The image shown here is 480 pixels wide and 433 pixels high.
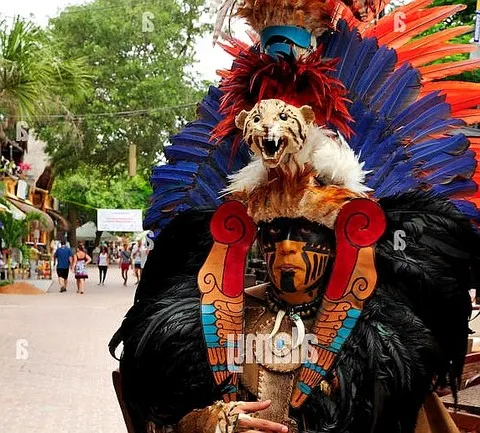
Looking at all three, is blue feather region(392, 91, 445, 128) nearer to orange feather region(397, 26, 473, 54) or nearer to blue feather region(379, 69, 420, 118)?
blue feather region(379, 69, 420, 118)

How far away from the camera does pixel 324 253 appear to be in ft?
7.47

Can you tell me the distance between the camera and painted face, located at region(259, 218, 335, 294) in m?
2.24

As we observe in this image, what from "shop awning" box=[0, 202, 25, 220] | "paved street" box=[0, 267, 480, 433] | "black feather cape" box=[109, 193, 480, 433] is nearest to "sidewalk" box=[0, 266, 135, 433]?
"paved street" box=[0, 267, 480, 433]

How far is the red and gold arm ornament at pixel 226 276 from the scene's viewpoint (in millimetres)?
2318

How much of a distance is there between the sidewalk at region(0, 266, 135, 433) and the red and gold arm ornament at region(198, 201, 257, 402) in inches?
145

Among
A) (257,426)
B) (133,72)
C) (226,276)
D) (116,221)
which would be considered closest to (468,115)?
(226,276)

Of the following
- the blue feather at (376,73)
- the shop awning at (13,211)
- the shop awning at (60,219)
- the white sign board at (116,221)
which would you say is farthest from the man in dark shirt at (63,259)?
the blue feather at (376,73)

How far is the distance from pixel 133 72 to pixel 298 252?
19.9 m

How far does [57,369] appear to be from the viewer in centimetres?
793

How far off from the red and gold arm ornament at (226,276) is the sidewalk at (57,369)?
367cm

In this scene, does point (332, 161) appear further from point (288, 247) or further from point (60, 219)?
point (60, 219)

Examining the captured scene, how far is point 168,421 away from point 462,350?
0.96 m

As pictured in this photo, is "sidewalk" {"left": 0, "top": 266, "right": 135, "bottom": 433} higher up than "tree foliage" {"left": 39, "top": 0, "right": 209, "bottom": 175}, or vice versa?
"tree foliage" {"left": 39, "top": 0, "right": 209, "bottom": 175}

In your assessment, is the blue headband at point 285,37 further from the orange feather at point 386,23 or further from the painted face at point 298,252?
the painted face at point 298,252
